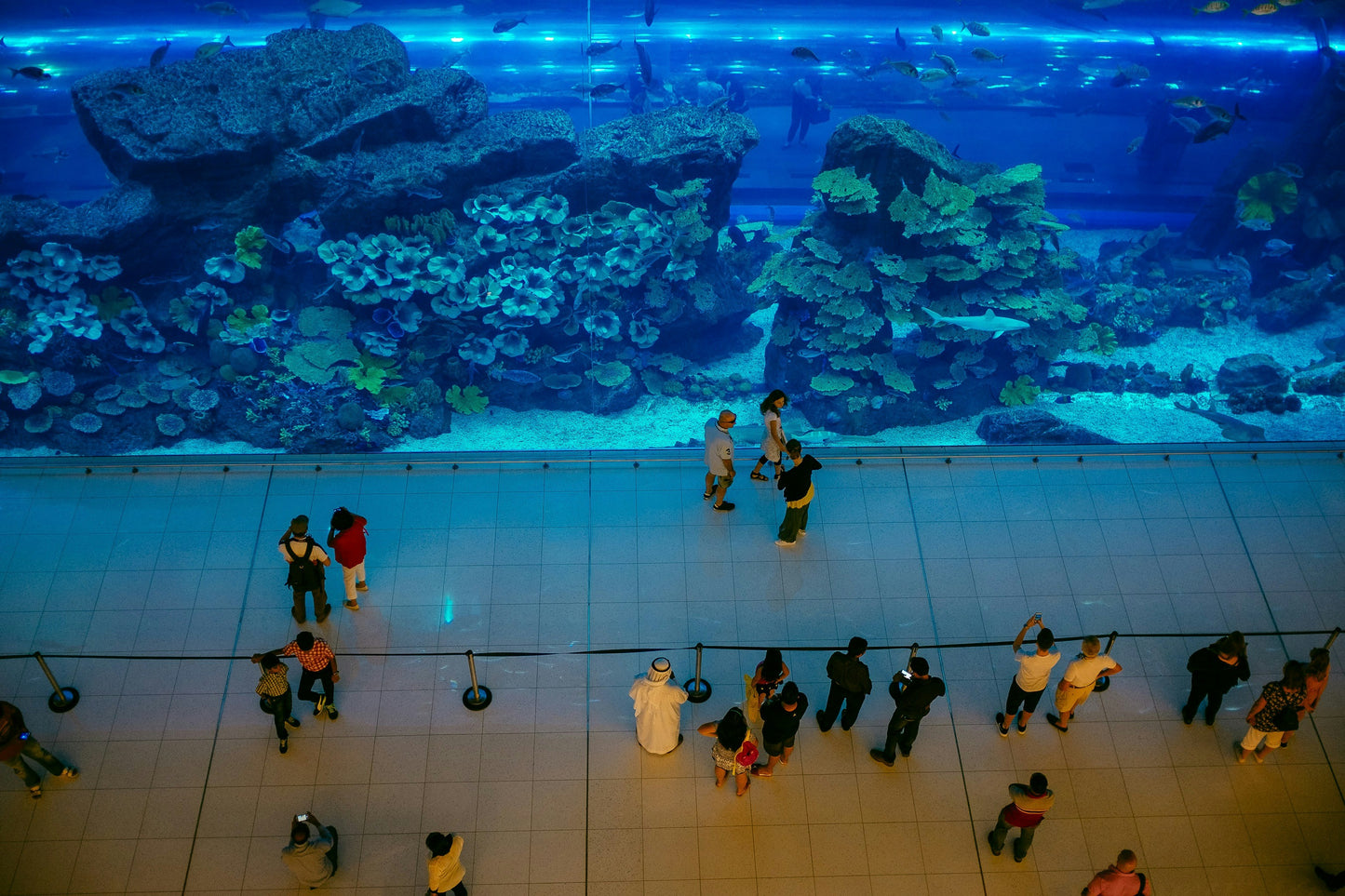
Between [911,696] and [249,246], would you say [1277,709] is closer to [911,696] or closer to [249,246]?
[911,696]

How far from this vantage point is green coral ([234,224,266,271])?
1128 centimetres

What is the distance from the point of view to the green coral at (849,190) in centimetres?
1116

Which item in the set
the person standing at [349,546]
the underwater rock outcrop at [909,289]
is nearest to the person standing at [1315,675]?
the person standing at [349,546]

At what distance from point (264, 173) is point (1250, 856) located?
12643mm

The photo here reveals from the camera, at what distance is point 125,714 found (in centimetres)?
525

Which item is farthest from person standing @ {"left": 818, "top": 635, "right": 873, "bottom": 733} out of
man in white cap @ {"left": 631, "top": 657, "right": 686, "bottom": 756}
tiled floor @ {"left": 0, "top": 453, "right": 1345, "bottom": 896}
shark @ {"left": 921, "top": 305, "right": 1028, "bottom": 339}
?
shark @ {"left": 921, "top": 305, "right": 1028, "bottom": 339}

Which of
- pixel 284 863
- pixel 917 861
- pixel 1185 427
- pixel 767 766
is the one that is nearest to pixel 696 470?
pixel 767 766

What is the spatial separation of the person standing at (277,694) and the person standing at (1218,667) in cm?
518

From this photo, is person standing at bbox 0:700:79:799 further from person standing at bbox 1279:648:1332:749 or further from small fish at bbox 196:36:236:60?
small fish at bbox 196:36:236:60

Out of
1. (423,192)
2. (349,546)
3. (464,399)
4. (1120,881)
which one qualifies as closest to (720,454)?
(349,546)

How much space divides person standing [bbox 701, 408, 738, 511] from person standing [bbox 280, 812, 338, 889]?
3314mm

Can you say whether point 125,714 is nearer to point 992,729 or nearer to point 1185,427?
point 992,729

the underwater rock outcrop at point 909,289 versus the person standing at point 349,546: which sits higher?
the underwater rock outcrop at point 909,289

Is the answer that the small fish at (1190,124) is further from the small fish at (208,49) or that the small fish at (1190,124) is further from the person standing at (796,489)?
the small fish at (208,49)
